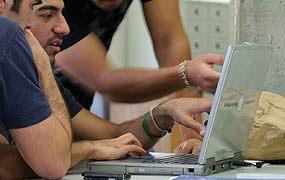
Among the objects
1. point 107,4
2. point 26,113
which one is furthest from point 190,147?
point 107,4

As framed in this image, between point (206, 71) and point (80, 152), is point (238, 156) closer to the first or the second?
point (206, 71)

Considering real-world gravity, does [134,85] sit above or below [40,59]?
below

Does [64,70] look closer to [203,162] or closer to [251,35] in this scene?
[251,35]

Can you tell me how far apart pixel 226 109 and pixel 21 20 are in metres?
0.55

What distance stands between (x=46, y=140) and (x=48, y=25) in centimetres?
70

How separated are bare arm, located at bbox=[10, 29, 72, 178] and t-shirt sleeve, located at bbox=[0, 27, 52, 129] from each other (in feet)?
0.08

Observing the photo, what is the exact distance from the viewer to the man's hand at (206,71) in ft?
5.36

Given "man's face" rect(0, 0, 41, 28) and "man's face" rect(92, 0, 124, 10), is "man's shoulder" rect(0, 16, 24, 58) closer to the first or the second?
"man's face" rect(0, 0, 41, 28)

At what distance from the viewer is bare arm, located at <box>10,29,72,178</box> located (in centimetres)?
115

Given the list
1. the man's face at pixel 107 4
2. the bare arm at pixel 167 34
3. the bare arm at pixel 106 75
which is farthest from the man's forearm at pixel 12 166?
the man's face at pixel 107 4

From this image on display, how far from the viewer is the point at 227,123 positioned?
1326mm

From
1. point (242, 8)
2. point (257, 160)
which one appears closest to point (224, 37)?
point (242, 8)

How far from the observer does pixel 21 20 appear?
1.33m

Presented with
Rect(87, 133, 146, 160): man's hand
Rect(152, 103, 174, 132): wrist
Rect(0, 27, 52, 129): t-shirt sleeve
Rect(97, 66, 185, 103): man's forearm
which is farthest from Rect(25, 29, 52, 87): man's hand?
Rect(97, 66, 185, 103): man's forearm
